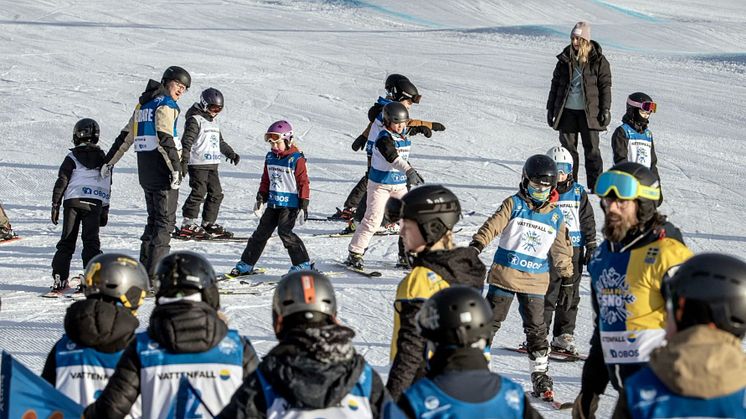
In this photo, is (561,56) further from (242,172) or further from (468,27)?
(468,27)

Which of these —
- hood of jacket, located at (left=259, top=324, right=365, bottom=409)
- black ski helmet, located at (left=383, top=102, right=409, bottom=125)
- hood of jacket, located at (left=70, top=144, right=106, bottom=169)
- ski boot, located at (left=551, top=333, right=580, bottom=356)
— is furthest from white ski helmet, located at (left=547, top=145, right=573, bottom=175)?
hood of jacket, located at (left=259, top=324, right=365, bottom=409)

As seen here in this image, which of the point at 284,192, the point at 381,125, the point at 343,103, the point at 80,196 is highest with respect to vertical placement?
the point at 381,125

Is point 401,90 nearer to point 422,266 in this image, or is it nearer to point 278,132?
point 278,132

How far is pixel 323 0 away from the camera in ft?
118

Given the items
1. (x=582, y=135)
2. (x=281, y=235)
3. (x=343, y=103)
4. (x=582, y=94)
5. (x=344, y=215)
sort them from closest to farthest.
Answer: (x=281, y=235) → (x=344, y=215) → (x=582, y=94) → (x=582, y=135) → (x=343, y=103)

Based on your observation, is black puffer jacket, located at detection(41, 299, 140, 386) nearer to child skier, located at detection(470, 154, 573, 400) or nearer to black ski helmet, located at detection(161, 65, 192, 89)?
child skier, located at detection(470, 154, 573, 400)

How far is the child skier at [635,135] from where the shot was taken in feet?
39.5

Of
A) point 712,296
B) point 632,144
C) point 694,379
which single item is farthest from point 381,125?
point 694,379

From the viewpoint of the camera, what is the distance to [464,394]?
3.88 metres

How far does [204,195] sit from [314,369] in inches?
360

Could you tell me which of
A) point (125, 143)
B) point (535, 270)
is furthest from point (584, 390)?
point (125, 143)

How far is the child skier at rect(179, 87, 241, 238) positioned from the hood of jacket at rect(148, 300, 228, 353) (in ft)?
27.0

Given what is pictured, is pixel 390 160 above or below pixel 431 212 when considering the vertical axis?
below

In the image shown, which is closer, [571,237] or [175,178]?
[571,237]
